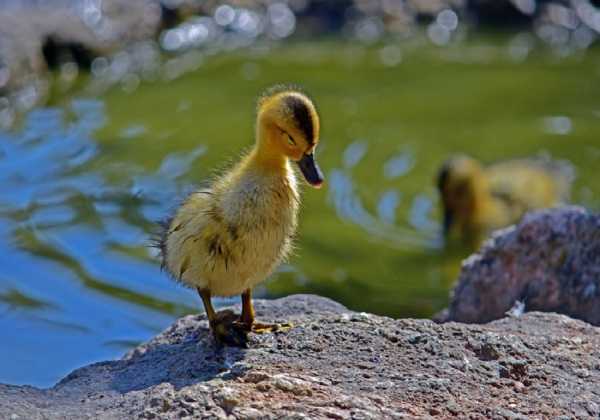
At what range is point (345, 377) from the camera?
4062mm

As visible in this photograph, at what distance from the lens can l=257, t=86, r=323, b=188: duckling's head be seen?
449cm

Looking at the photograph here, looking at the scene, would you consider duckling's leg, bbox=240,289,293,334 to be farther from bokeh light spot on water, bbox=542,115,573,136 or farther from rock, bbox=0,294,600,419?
bokeh light spot on water, bbox=542,115,573,136

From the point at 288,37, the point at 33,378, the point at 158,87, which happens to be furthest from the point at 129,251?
the point at 288,37

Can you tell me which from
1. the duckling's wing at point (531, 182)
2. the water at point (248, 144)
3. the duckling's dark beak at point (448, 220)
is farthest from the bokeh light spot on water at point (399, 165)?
the duckling's dark beak at point (448, 220)

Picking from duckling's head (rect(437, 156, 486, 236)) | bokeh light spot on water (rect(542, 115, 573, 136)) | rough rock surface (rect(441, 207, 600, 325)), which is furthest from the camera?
bokeh light spot on water (rect(542, 115, 573, 136))

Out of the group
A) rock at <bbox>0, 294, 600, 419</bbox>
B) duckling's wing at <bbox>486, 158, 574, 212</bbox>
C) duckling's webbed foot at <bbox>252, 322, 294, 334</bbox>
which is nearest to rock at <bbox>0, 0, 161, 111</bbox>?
duckling's wing at <bbox>486, 158, 574, 212</bbox>

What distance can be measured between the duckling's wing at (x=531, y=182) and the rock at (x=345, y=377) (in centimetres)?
525

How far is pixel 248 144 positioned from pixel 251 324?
575 cm

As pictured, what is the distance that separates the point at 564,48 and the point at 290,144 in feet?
31.4

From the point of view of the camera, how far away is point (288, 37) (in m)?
13.6

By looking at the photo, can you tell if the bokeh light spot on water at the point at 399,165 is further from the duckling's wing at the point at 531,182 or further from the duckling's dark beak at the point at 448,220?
the duckling's dark beak at the point at 448,220

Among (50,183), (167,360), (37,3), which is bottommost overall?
(167,360)

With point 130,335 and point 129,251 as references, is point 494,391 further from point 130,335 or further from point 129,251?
point 129,251

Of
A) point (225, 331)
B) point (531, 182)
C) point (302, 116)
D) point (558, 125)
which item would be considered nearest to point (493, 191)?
point (531, 182)
